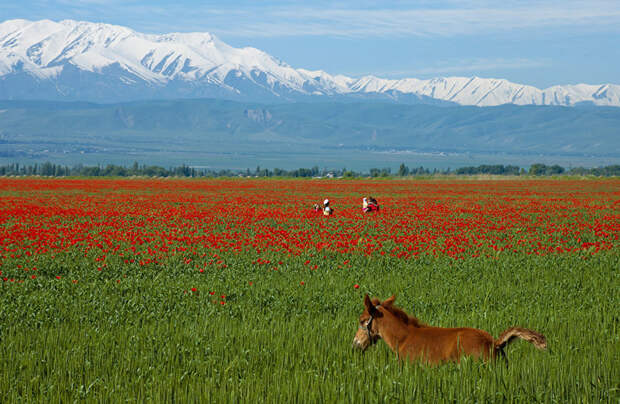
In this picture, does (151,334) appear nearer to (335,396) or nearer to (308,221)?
(335,396)

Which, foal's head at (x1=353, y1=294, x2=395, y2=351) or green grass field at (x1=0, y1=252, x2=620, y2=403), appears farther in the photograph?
foal's head at (x1=353, y1=294, x2=395, y2=351)

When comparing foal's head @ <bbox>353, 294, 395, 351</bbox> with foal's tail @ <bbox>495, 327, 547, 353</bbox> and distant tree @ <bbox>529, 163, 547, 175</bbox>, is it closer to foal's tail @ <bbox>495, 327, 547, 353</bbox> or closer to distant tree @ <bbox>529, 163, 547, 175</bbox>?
foal's tail @ <bbox>495, 327, 547, 353</bbox>

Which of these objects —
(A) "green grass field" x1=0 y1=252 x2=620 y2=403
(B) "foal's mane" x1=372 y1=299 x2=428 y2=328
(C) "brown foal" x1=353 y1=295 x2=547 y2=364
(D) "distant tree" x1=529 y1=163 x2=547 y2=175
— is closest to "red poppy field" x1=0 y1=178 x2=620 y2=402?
(A) "green grass field" x1=0 y1=252 x2=620 y2=403

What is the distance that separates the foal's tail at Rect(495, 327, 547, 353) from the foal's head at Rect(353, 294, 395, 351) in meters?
1.39

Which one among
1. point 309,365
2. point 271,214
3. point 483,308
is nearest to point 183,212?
point 271,214

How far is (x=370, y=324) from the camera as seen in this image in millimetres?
7633

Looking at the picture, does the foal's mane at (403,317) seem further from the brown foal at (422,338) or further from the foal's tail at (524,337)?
the foal's tail at (524,337)

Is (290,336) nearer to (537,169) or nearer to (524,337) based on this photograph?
(524,337)

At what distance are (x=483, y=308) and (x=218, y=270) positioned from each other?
24.5 feet

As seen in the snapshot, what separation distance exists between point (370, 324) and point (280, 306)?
4686 millimetres

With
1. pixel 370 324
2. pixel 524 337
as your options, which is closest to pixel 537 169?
pixel 370 324

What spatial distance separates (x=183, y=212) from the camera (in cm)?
3478

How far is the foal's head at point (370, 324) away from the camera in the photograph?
297 inches

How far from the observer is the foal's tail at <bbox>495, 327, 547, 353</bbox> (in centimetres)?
643
